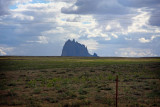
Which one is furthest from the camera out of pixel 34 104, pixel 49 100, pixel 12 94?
pixel 12 94

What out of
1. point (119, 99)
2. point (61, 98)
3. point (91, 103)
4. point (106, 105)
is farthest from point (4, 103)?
point (119, 99)

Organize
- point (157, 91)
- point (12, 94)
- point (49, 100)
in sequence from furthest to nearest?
point (157, 91) < point (12, 94) < point (49, 100)

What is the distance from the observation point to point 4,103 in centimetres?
1448

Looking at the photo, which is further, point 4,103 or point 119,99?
point 119,99

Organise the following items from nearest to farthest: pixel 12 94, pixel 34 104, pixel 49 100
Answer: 1. pixel 34 104
2. pixel 49 100
3. pixel 12 94

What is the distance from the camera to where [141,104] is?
1391 centimetres

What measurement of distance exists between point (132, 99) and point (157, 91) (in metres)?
4.47

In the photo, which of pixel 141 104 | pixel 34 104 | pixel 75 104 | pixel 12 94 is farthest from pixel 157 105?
pixel 12 94

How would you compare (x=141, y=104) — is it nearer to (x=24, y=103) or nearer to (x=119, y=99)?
(x=119, y=99)

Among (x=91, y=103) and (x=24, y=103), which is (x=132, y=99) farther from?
(x=24, y=103)

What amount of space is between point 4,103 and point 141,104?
9.27m

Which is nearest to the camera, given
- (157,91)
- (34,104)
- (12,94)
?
(34,104)

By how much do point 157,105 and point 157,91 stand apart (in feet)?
17.6

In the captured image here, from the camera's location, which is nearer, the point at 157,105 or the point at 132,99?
the point at 157,105
